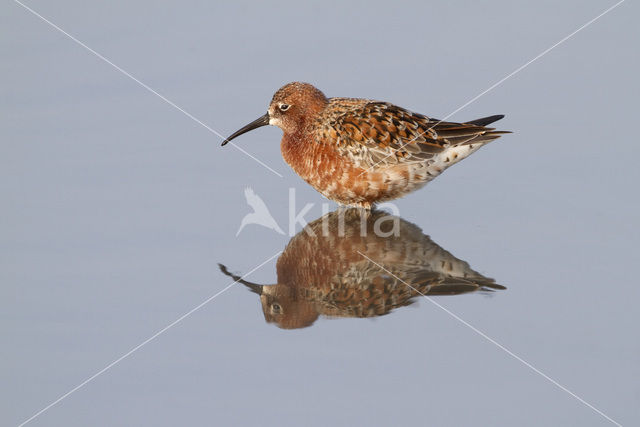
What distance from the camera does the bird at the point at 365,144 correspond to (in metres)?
9.08

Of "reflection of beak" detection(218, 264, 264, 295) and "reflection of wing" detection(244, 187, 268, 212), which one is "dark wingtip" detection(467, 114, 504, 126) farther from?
"reflection of beak" detection(218, 264, 264, 295)

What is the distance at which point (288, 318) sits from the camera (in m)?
6.84

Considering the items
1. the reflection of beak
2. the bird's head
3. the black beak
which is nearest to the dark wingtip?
the bird's head

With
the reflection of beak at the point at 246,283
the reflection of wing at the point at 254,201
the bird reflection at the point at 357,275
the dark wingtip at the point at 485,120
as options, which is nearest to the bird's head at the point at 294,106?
the reflection of wing at the point at 254,201

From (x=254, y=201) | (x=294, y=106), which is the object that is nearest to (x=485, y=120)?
(x=294, y=106)

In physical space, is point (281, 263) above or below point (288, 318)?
above

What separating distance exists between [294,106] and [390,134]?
3.91 feet

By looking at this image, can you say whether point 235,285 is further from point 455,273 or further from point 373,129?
point 373,129

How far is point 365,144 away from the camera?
29.9 feet

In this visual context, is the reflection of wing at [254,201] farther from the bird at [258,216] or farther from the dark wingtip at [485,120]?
the dark wingtip at [485,120]

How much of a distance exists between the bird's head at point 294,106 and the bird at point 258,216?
1.10 metres

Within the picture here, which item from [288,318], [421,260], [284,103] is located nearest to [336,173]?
[284,103]

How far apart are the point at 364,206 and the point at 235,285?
2.42 meters

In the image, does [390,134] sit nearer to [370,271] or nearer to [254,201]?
[254,201]
